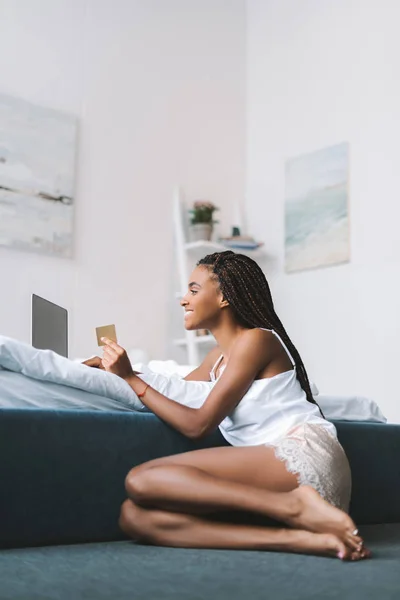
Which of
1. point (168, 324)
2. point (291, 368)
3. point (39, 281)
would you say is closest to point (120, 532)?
point (291, 368)

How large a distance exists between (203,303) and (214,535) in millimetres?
592

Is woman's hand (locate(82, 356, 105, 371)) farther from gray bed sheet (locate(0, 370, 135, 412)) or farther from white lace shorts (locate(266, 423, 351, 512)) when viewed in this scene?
white lace shorts (locate(266, 423, 351, 512))

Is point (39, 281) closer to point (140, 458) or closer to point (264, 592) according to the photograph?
point (140, 458)

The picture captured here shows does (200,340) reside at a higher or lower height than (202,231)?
lower

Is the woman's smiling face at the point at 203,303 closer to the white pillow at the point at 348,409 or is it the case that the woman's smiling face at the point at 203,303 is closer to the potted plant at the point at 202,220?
the white pillow at the point at 348,409

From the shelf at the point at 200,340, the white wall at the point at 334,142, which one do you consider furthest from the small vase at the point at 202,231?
the shelf at the point at 200,340

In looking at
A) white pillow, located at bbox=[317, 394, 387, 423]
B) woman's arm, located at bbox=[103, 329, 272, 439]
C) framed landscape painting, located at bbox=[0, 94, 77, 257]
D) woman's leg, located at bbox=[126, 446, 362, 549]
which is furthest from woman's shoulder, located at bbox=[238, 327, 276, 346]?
framed landscape painting, located at bbox=[0, 94, 77, 257]

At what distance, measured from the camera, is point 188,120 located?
4.80 m

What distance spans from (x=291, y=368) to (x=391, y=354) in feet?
6.89

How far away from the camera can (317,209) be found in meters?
4.49

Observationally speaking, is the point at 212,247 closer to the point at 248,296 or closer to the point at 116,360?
the point at 248,296

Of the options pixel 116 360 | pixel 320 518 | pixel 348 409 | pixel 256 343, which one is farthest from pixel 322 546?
pixel 348 409

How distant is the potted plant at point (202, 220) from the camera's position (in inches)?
180

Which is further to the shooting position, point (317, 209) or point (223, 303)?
point (317, 209)
